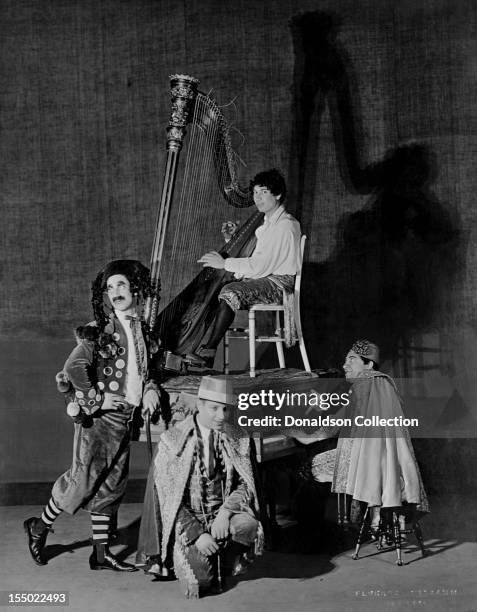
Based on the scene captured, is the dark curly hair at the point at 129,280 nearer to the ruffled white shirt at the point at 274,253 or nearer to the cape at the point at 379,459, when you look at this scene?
the ruffled white shirt at the point at 274,253

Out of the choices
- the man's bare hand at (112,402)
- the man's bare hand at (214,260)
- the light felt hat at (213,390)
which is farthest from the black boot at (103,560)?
the man's bare hand at (214,260)

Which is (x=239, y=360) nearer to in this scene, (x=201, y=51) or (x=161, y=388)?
(x=161, y=388)

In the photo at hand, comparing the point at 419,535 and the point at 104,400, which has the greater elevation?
the point at 104,400

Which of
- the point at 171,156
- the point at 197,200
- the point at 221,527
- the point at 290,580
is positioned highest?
the point at 171,156

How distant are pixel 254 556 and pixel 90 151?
1859 millimetres

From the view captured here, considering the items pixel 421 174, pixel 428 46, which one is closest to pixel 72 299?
pixel 421 174

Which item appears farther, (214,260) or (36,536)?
(214,260)

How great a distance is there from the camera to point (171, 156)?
3.31m

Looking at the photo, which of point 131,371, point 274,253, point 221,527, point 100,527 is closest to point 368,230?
point 274,253

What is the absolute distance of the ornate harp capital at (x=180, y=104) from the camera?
10.9 feet

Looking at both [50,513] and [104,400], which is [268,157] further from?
[50,513]

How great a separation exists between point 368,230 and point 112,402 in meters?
1.36

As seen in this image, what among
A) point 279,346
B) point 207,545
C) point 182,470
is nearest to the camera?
point 207,545

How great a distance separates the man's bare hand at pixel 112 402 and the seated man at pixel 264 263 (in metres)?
0.39
